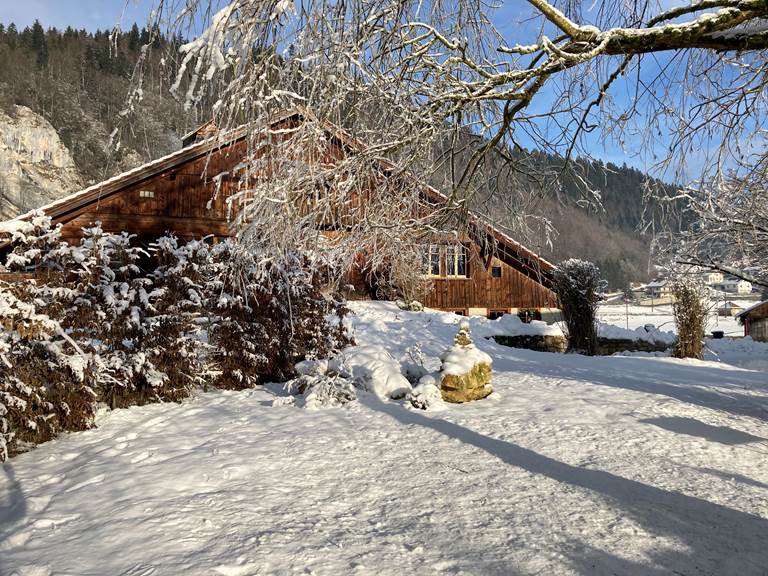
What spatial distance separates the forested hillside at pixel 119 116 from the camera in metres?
2.82

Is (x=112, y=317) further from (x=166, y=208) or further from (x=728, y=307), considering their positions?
(x=728, y=307)

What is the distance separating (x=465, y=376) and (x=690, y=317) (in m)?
8.19

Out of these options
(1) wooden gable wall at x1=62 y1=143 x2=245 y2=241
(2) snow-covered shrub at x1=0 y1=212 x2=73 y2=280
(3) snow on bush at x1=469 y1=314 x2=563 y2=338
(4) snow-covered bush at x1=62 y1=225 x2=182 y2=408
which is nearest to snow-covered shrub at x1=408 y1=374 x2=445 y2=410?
(4) snow-covered bush at x1=62 y1=225 x2=182 y2=408

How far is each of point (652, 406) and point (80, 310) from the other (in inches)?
287

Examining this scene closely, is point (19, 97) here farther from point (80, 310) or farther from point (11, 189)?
point (80, 310)

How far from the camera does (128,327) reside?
6.68 metres

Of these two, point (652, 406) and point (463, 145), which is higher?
point (463, 145)

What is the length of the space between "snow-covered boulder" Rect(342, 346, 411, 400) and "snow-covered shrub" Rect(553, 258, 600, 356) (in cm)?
741

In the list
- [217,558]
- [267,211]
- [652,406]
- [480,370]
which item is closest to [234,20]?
[267,211]

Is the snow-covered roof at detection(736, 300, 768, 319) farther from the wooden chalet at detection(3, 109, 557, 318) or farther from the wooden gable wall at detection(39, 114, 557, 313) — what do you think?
the wooden gable wall at detection(39, 114, 557, 313)

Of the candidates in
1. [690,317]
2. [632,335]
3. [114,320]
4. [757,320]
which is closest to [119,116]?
[114,320]

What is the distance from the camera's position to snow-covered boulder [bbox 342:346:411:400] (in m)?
7.38

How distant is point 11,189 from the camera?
5094 cm

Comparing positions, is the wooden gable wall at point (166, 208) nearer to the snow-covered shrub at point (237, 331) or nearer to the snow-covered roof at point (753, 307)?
the snow-covered shrub at point (237, 331)
